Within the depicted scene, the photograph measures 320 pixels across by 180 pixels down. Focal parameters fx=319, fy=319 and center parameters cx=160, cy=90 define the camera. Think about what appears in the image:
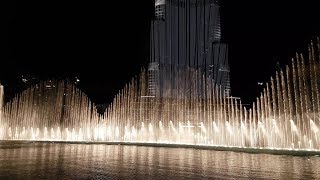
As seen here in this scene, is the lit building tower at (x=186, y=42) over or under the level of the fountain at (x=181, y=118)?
over

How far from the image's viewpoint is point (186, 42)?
204 ft

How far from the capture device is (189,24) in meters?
63.7

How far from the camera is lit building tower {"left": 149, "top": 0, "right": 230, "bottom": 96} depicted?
2408 inches

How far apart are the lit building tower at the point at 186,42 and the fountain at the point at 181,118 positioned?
58.9 ft

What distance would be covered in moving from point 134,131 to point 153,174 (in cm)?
2435

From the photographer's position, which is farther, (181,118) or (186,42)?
(186,42)

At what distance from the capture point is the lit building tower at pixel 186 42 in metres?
61.2

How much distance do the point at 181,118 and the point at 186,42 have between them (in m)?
31.7

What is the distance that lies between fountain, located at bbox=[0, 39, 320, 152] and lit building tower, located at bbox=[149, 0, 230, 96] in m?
18.0

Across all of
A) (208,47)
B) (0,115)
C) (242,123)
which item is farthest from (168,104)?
(208,47)

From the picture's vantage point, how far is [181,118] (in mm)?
32938

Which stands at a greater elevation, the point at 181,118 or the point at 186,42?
the point at 186,42

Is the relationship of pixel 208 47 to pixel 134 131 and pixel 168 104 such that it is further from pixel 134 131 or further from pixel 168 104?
pixel 134 131

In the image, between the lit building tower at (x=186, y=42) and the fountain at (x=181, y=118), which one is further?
the lit building tower at (x=186, y=42)
